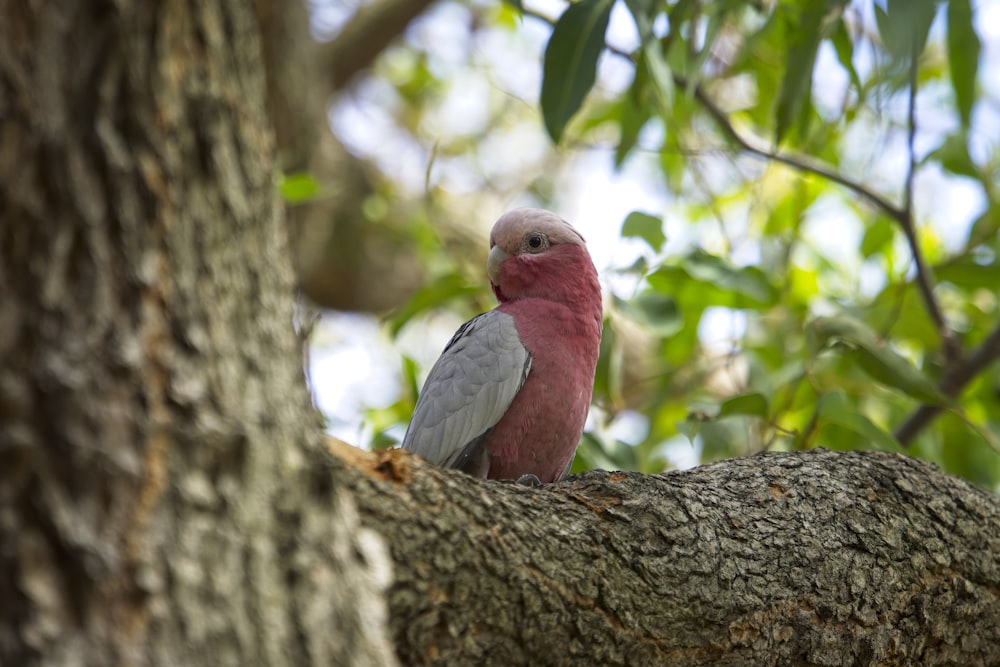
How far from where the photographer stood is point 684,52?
3920 mm

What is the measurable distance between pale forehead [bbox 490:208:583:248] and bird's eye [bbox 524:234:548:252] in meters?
0.02

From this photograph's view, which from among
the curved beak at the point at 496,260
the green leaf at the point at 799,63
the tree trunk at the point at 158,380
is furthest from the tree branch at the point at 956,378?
the tree trunk at the point at 158,380

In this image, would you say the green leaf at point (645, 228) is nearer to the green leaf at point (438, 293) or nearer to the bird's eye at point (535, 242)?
the bird's eye at point (535, 242)

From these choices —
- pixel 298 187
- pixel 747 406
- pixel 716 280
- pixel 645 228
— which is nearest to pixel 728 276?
pixel 716 280

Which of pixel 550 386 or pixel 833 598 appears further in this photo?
pixel 550 386

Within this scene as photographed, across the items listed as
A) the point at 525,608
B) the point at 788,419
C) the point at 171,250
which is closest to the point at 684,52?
the point at 788,419

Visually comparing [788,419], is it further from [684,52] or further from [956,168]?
[684,52]

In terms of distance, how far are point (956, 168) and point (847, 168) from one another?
2324mm

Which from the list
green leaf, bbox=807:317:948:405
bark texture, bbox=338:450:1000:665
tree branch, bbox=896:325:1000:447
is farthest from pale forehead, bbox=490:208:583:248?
tree branch, bbox=896:325:1000:447

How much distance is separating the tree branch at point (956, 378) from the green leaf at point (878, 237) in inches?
30.1

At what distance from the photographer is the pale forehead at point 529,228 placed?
3520 mm

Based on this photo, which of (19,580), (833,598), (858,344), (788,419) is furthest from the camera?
(788,419)

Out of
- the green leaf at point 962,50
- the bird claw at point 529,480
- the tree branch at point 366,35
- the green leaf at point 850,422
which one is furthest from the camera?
the tree branch at point 366,35

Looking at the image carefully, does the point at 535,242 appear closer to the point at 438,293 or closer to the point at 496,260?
the point at 496,260
